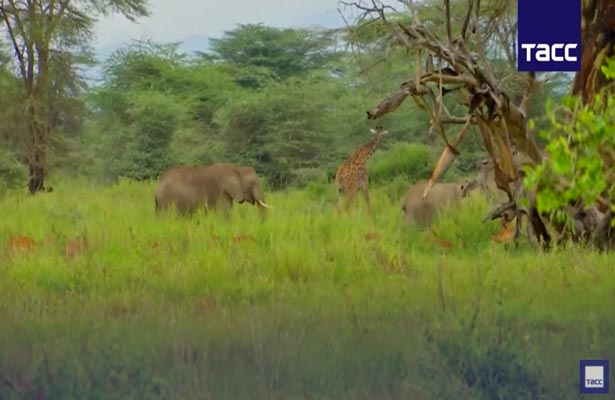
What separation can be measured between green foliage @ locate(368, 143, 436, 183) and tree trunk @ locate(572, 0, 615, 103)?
1.07 m

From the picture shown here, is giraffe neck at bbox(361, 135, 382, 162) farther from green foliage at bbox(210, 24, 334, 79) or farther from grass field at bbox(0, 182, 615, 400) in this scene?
green foliage at bbox(210, 24, 334, 79)

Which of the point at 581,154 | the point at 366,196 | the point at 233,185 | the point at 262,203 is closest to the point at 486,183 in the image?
the point at 366,196

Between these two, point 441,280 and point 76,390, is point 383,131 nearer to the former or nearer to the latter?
point 441,280

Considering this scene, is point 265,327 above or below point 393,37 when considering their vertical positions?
below

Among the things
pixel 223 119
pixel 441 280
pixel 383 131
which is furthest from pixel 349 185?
pixel 441 280

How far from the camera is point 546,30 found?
4875 millimetres

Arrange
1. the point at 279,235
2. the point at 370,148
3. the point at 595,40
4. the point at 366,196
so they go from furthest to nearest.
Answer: the point at 366,196, the point at 370,148, the point at 595,40, the point at 279,235

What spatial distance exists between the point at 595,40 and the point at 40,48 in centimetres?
319

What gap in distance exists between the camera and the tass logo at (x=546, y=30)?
483 centimetres

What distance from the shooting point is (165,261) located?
4883mm

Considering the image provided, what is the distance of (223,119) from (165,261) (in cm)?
106

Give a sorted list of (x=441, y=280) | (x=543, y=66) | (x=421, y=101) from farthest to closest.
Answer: (x=421, y=101)
(x=543, y=66)
(x=441, y=280)

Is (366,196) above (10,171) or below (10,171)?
below

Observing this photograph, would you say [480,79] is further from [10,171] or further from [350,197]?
[10,171]
